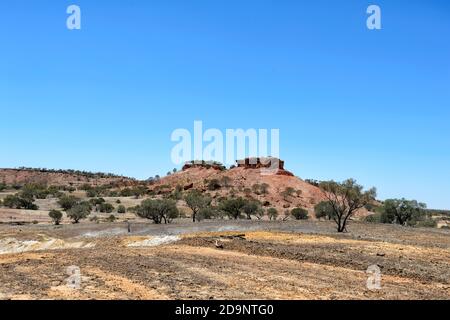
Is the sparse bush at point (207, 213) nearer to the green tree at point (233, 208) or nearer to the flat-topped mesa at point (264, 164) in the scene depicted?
the green tree at point (233, 208)

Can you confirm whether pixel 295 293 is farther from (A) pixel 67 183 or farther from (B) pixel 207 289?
(A) pixel 67 183

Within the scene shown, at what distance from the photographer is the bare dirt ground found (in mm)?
12781

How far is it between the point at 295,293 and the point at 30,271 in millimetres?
8476

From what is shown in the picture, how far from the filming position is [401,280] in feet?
53.1

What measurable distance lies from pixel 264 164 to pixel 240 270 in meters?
111

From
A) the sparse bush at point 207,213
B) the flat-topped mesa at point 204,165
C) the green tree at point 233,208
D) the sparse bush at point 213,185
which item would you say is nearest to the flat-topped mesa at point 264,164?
the flat-topped mesa at point 204,165

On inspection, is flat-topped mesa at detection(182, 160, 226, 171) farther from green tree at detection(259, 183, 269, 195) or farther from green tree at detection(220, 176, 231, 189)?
green tree at detection(259, 183, 269, 195)

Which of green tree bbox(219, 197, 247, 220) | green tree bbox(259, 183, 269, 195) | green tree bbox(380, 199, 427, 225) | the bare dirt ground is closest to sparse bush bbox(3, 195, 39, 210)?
green tree bbox(219, 197, 247, 220)

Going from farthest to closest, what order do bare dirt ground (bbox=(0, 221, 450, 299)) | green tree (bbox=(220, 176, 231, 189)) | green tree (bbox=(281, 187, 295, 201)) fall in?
green tree (bbox=(220, 176, 231, 189)) → green tree (bbox=(281, 187, 295, 201)) → bare dirt ground (bbox=(0, 221, 450, 299))

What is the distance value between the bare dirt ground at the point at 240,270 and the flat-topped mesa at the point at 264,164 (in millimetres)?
93090

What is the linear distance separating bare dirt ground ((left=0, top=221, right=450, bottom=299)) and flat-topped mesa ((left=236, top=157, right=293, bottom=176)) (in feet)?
305

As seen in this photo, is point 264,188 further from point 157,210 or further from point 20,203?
point 157,210

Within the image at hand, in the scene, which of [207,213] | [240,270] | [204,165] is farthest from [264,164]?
[240,270]

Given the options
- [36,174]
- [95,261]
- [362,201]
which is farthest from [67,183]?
[95,261]
